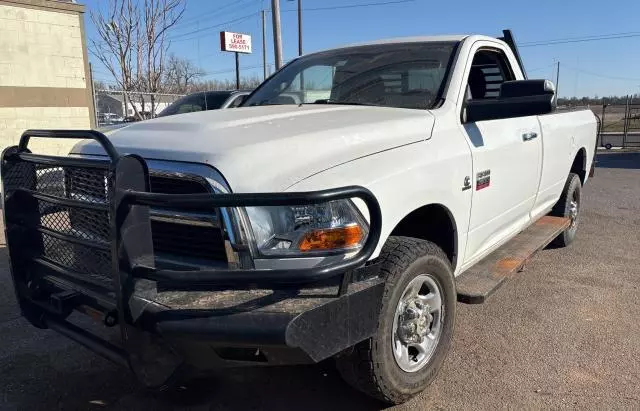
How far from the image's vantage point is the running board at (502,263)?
131 inches

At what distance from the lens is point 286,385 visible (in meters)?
3.22

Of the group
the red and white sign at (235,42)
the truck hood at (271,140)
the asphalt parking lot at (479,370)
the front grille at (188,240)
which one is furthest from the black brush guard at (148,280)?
the red and white sign at (235,42)

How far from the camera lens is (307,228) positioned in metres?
2.33

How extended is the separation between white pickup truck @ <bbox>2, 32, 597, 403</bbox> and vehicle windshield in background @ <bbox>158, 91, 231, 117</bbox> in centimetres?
849

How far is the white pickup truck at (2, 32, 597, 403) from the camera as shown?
85.4 inches

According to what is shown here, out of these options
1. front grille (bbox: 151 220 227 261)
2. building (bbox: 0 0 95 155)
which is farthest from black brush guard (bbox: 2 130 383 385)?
building (bbox: 0 0 95 155)

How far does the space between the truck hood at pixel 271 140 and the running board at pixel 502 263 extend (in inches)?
40.1

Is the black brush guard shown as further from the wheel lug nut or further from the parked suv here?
the parked suv

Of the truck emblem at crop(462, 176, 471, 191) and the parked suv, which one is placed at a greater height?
the parked suv

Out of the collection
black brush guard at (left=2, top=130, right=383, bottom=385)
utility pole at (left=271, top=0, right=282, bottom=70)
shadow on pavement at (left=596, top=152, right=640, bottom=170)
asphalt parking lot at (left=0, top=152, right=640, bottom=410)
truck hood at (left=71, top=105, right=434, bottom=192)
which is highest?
utility pole at (left=271, top=0, right=282, bottom=70)

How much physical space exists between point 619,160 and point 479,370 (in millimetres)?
14556

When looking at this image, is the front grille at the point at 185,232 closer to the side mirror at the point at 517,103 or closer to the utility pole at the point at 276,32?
the side mirror at the point at 517,103

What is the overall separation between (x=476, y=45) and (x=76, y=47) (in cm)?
1053

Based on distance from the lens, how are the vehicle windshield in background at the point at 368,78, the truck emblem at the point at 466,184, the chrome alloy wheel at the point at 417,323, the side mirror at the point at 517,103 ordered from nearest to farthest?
the chrome alloy wheel at the point at 417,323 < the side mirror at the point at 517,103 < the truck emblem at the point at 466,184 < the vehicle windshield in background at the point at 368,78
